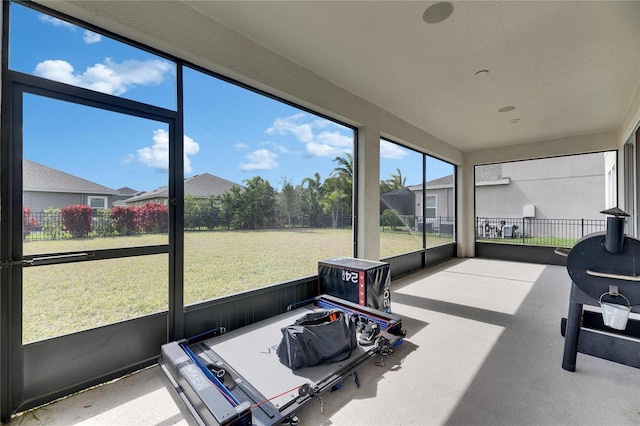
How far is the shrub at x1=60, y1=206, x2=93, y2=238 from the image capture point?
1973 mm

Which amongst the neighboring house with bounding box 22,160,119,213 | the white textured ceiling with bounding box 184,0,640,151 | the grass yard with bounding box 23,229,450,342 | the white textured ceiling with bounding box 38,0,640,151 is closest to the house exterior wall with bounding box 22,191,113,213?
the neighboring house with bounding box 22,160,119,213

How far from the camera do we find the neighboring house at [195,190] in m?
2.29

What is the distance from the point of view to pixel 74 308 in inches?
77.5

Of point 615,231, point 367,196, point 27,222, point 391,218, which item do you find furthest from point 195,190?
point 391,218

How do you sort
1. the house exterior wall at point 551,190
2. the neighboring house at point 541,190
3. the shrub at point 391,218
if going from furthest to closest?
1. the house exterior wall at point 551,190
2. the neighboring house at point 541,190
3. the shrub at point 391,218

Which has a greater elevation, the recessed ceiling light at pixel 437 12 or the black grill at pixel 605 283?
the recessed ceiling light at pixel 437 12

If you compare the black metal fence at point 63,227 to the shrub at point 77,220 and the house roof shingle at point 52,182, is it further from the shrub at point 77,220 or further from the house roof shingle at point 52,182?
the house roof shingle at point 52,182

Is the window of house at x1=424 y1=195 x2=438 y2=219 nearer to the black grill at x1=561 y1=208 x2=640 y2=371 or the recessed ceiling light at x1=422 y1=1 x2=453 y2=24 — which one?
the black grill at x1=561 y1=208 x2=640 y2=371

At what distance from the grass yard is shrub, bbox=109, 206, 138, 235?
73 mm

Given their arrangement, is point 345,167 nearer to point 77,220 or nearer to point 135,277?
point 135,277

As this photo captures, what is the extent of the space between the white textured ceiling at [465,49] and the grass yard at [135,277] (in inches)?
83.5

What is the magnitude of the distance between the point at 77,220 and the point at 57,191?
236 millimetres

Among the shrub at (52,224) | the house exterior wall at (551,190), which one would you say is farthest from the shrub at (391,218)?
the house exterior wall at (551,190)

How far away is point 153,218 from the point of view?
233 centimetres
